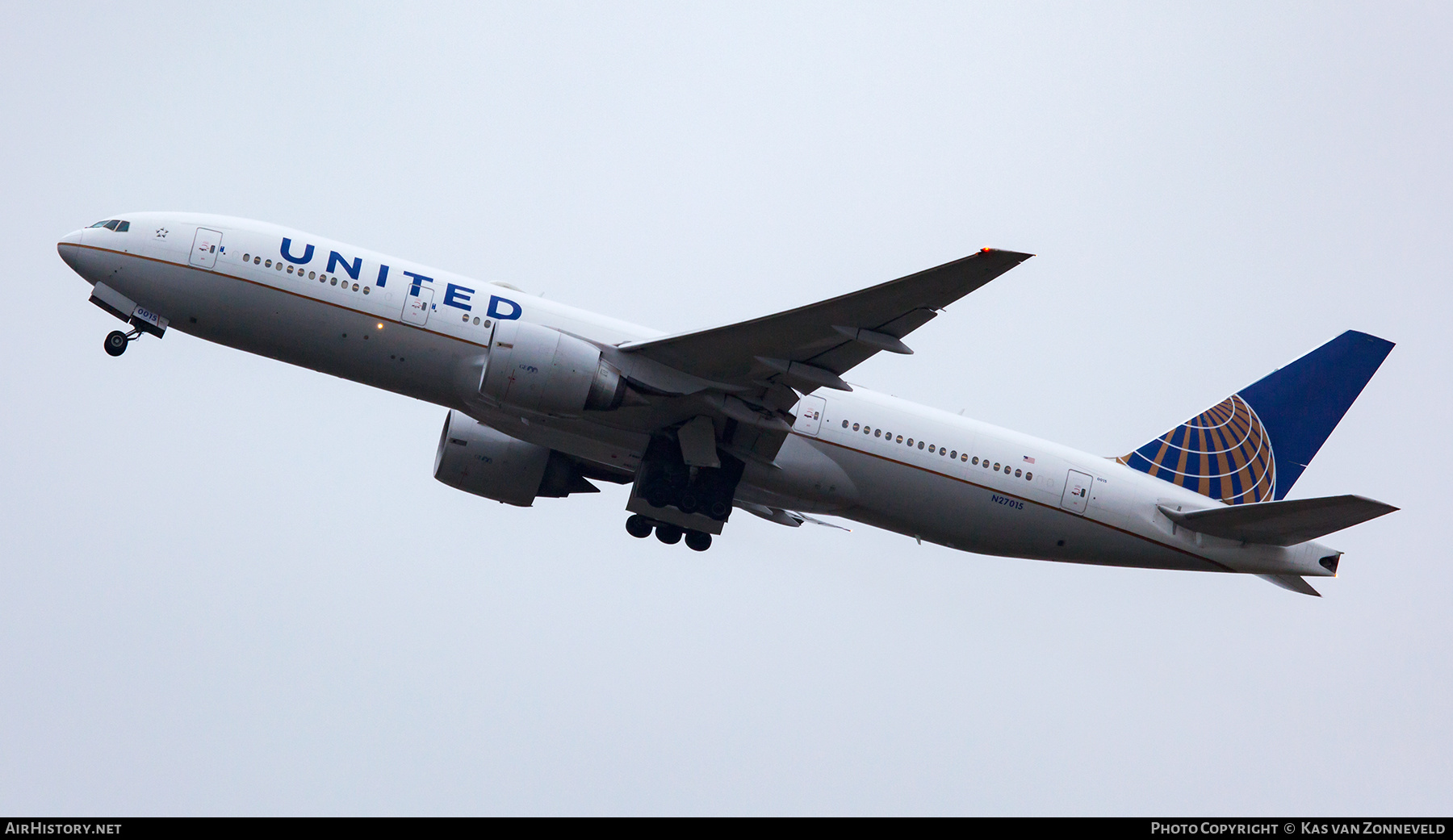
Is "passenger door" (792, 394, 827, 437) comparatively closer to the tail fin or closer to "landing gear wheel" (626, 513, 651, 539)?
"landing gear wheel" (626, 513, 651, 539)

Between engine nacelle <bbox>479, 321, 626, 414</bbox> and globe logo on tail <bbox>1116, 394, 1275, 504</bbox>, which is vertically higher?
globe logo on tail <bbox>1116, 394, 1275, 504</bbox>

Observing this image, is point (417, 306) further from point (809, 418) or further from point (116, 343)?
point (809, 418)

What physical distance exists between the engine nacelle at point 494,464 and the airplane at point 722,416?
45mm

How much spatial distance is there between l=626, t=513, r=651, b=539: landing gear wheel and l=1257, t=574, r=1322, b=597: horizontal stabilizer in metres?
12.9

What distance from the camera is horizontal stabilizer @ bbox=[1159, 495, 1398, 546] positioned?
22.6 metres

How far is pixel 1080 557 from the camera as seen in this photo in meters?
25.9

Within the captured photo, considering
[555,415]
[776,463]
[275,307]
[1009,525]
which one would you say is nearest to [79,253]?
[275,307]

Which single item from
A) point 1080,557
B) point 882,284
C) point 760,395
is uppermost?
point 882,284

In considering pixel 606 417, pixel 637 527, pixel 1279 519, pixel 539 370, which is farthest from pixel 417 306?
pixel 1279 519

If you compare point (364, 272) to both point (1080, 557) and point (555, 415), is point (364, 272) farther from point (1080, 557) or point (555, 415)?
point (1080, 557)

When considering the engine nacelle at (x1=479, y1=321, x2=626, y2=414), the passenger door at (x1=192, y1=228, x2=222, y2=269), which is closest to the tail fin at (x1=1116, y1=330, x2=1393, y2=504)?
the engine nacelle at (x1=479, y1=321, x2=626, y2=414)

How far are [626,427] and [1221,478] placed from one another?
13196 mm

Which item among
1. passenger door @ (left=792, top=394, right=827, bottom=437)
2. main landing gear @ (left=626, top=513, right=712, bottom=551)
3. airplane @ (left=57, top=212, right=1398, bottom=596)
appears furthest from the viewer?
main landing gear @ (left=626, top=513, right=712, bottom=551)

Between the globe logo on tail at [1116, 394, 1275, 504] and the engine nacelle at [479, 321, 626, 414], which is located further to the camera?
the globe logo on tail at [1116, 394, 1275, 504]
